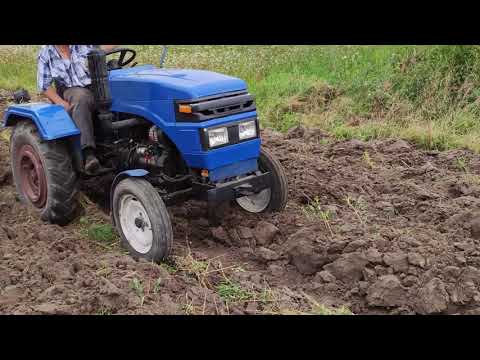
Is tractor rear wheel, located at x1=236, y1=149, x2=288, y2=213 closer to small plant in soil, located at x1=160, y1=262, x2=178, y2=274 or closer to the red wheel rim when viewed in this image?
small plant in soil, located at x1=160, y1=262, x2=178, y2=274

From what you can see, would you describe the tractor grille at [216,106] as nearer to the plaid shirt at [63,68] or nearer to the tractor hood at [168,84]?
the tractor hood at [168,84]

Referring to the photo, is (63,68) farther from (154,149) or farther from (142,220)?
(142,220)

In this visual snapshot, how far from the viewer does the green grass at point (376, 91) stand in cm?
708

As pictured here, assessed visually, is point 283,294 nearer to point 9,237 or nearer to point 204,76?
point 204,76

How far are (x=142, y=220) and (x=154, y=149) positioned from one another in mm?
585

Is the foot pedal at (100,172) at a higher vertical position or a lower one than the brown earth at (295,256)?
higher

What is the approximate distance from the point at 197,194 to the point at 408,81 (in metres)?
4.67

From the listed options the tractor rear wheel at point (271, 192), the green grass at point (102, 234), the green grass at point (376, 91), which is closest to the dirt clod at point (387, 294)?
the tractor rear wheel at point (271, 192)

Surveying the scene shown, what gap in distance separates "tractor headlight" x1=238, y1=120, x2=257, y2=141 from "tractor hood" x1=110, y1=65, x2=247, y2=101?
0.27 meters

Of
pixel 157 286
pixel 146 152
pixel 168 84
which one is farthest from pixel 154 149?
pixel 157 286

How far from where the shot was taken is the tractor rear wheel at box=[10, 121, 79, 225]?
15.4ft

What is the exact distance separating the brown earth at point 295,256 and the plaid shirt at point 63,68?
3.66 feet

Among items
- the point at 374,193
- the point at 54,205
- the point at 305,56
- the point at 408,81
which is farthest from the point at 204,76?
the point at 305,56

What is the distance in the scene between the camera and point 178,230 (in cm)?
484
